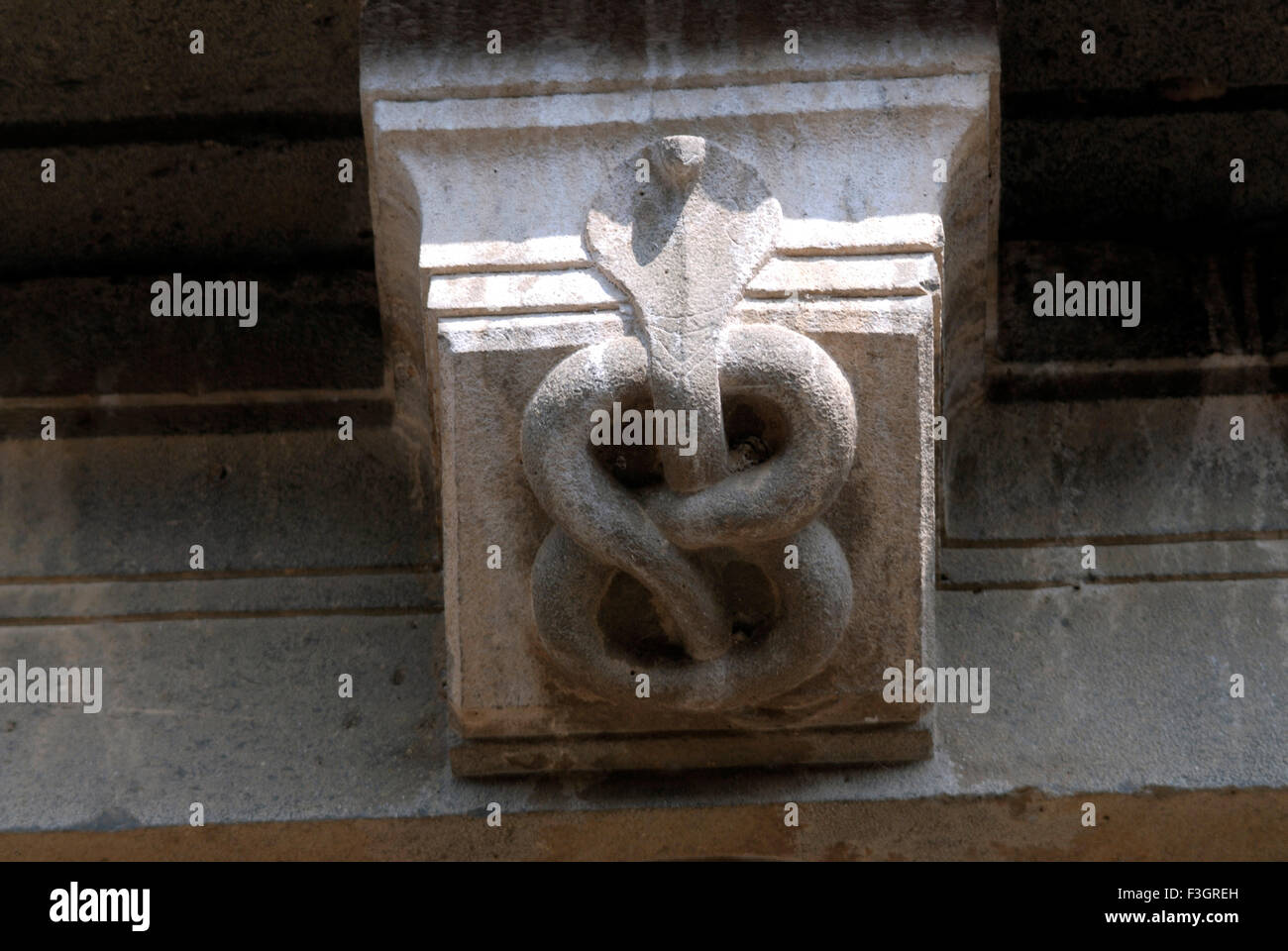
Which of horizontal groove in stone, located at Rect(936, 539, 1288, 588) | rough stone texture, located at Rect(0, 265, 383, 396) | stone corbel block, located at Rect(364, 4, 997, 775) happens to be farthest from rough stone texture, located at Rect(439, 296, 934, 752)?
rough stone texture, located at Rect(0, 265, 383, 396)

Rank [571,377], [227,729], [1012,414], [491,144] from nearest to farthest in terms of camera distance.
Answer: [571,377]
[491,144]
[227,729]
[1012,414]

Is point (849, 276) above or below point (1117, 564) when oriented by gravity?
above

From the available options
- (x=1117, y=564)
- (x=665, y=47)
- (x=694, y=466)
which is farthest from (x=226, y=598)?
(x=1117, y=564)

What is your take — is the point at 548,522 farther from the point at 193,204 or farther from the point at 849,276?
the point at 193,204

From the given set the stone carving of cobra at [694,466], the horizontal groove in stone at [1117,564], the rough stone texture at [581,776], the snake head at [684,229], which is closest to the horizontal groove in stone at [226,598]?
the rough stone texture at [581,776]

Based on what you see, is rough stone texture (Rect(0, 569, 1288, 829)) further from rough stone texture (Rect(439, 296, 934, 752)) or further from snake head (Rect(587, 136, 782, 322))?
snake head (Rect(587, 136, 782, 322))

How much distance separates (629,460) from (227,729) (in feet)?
2.32

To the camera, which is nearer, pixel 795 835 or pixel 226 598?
pixel 795 835

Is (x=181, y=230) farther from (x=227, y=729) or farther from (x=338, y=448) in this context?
(x=227, y=729)

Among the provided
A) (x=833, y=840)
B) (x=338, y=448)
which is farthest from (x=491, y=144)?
(x=833, y=840)

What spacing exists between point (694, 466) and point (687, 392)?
8cm

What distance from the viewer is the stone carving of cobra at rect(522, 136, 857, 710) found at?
7.35 feet

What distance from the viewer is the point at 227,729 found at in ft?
8.55

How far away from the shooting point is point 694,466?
2236 mm
